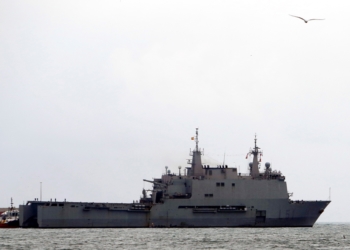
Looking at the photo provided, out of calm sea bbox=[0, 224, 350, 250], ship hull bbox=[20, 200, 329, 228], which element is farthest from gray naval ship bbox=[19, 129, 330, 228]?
calm sea bbox=[0, 224, 350, 250]

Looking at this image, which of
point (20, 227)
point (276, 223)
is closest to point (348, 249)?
point (276, 223)

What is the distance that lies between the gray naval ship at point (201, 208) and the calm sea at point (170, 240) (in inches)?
167

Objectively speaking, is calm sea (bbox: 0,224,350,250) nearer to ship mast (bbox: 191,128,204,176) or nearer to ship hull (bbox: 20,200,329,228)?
ship hull (bbox: 20,200,329,228)

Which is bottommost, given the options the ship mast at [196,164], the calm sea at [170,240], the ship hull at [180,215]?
the calm sea at [170,240]

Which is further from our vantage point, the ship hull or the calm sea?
the ship hull

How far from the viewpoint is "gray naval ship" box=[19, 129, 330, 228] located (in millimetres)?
54031

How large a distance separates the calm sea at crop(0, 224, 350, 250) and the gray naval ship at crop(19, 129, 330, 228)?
424 centimetres

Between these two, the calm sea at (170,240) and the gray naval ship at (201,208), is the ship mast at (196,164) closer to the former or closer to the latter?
the gray naval ship at (201,208)

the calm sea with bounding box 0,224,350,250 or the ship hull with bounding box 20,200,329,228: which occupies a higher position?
the ship hull with bounding box 20,200,329,228

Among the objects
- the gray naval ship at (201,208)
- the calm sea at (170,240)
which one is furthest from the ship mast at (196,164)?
the calm sea at (170,240)

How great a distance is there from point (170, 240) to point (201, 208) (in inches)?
526

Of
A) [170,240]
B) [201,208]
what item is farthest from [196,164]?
[170,240]

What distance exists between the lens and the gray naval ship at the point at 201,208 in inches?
2127

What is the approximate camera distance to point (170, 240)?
41.3 m
